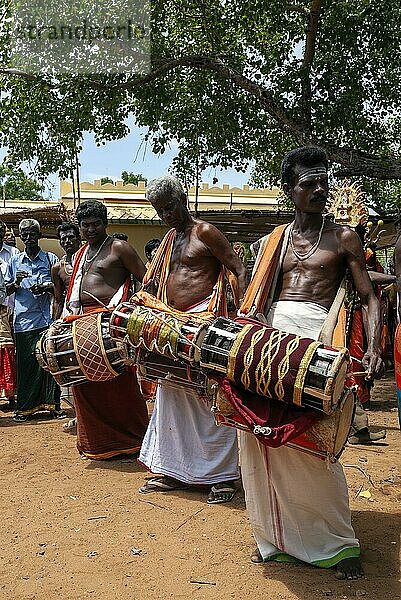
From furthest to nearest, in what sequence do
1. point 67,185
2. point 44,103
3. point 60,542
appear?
point 67,185 → point 44,103 → point 60,542

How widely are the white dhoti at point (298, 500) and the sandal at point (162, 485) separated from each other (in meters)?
1.39

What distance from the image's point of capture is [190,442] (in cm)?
509

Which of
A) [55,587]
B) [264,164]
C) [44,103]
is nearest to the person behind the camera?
[55,587]

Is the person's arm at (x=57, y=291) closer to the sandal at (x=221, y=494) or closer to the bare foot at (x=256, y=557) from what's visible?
the sandal at (x=221, y=494)

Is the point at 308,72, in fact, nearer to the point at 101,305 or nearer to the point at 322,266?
the point at 101,305

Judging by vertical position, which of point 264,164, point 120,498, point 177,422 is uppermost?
point 264,164

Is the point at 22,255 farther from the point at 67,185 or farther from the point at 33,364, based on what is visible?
the point at 67,185

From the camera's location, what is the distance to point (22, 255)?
26.9ft

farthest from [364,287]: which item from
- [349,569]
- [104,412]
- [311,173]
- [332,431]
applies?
[104,412]

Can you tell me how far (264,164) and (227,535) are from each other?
987cm

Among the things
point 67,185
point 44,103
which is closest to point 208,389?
point 44,103

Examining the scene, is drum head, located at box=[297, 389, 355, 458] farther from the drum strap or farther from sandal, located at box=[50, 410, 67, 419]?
sandal, located at box=[50, 410, 67, 419]

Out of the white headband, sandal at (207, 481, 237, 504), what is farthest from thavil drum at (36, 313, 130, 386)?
the white headband

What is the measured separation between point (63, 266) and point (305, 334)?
4282 millimetres
